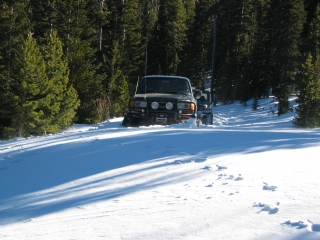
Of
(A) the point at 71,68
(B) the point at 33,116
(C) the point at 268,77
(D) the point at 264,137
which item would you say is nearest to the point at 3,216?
(D) the point at 264,137

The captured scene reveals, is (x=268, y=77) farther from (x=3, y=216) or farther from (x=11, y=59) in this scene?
(x=3, y=216)

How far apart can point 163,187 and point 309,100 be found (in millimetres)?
14414

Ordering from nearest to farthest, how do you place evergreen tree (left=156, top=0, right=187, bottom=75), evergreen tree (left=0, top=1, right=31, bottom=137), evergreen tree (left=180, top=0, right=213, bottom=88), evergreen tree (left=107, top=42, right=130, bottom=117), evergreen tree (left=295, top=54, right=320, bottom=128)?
1. evergreen tree (left=295, top=54, right=320, bottom=128)
2. evergreen tree (left=0, top=1, right=31, bottom=137)
3. evergreen tree (left=107, top=42, right=130, bottom=117)
4. evergreen tree (left=180, top=0, right=213, bottom=88)
5. evergreen tree (left=156, top=0, right=187, bottom=75)

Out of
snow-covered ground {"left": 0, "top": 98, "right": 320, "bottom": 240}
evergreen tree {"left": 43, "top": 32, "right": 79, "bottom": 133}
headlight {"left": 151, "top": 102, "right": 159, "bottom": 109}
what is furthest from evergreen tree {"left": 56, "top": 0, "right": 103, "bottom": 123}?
snow-covered ground {"left": 0, "top": 98, "right": 320, "bottom": 240}

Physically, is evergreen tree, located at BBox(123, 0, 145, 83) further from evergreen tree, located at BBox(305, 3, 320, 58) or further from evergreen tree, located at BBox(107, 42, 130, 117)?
evergreen tree, located at BBox(305, 3, 320, 58)

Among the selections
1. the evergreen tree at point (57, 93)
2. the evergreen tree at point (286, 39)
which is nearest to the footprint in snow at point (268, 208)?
the evergreen tree at point (57, 93)

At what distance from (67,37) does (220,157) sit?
2071 cm

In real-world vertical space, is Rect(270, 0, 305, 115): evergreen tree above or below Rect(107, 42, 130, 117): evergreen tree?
above

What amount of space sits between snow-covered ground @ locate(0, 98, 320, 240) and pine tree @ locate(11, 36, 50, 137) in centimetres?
928

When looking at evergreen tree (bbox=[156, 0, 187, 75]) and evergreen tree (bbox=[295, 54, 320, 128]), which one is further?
evergreen tree (bbox=[156, 0, 187, 75])

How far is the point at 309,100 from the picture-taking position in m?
16.4

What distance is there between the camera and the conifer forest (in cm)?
1568

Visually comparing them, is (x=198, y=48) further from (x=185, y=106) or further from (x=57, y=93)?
(x=185, y=106)

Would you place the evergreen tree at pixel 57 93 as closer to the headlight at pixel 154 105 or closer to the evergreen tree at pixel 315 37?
the headlight at pixel 154 105
